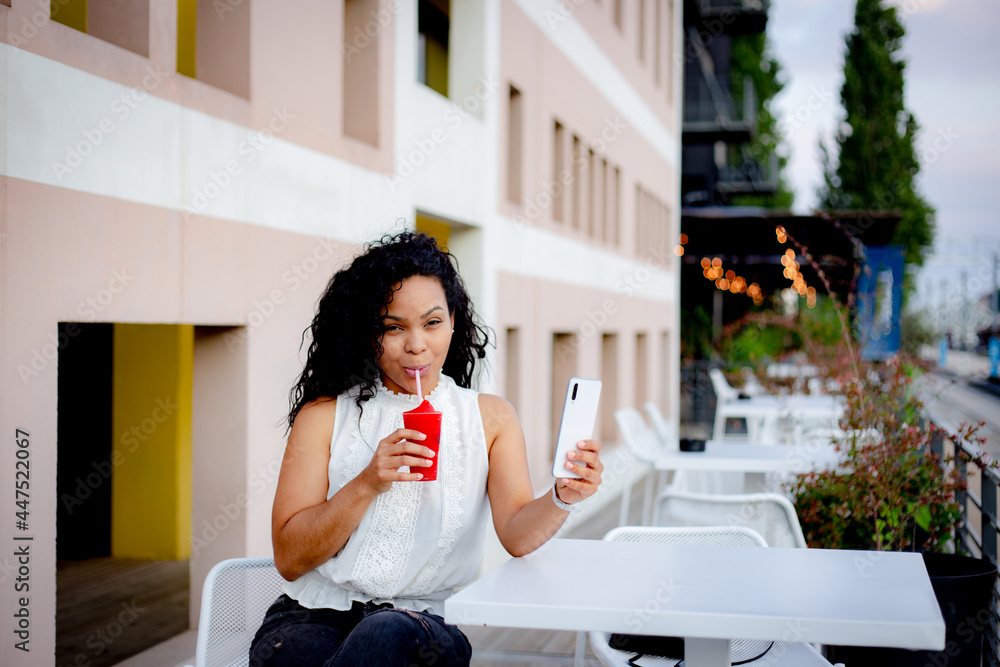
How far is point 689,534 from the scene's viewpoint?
291cm

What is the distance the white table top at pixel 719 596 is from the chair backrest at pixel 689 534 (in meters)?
0.61

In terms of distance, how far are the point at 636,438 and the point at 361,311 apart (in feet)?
14.0

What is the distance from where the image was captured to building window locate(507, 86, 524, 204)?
7547mm

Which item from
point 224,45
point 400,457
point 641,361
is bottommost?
point 641,361

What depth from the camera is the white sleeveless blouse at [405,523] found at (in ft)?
7.03

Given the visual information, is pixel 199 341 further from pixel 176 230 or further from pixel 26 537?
pixel 26 537

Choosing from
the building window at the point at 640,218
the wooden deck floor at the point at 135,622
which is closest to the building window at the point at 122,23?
the wooden deck floor at the point at 135,622

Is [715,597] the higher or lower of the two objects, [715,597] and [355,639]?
the higher

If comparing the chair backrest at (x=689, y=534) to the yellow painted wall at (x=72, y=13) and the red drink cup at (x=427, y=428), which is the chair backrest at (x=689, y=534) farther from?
the yellow painted wall at (x=72, y=13)

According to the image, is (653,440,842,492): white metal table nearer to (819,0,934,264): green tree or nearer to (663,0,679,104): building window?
(663,0,679,104): building window

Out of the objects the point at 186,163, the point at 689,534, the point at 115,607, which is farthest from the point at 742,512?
the point at 115,607

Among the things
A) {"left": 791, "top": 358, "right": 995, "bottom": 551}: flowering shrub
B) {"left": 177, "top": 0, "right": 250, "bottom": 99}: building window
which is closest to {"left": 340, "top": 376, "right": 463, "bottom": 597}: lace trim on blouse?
{"left": 791, "top": 358, "right": 995, "bottom": 551}: flowering shrub

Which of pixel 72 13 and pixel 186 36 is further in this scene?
pixel 186 36

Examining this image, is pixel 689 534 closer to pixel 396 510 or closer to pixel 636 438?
pixel 396 510
